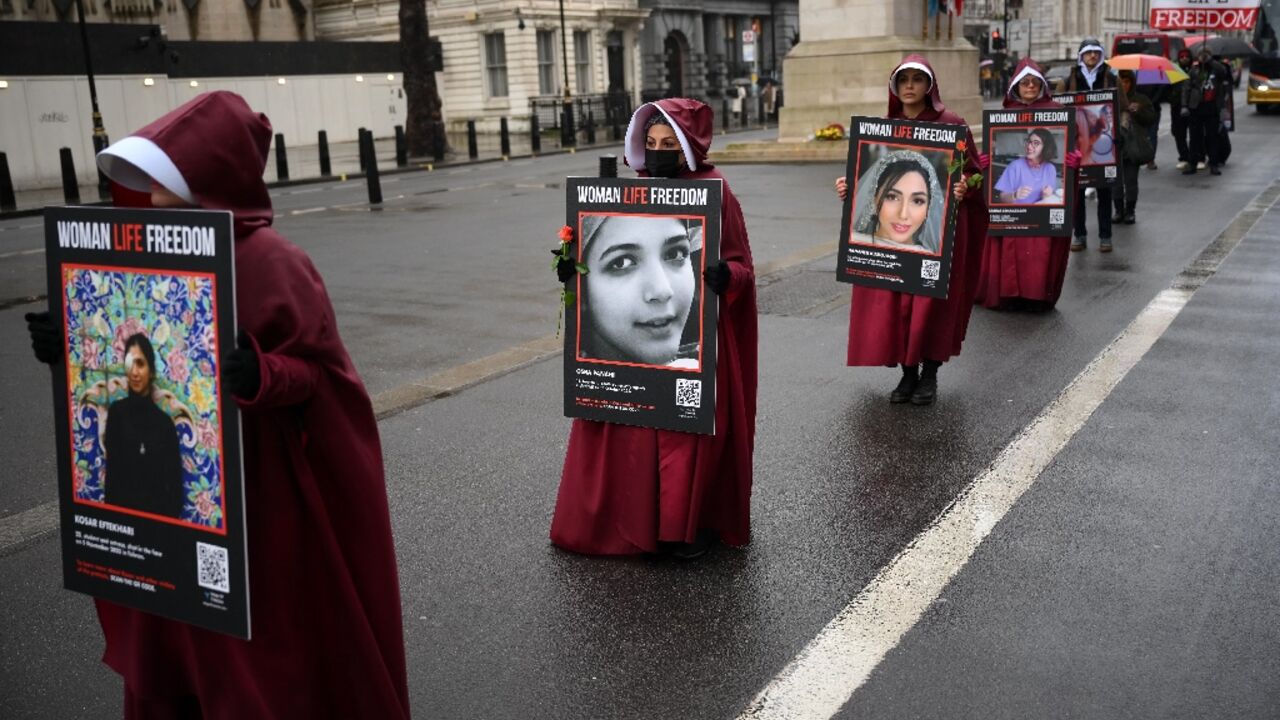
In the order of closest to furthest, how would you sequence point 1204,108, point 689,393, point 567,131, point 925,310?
1. point 689,393
2. point 925,310
3. point 1204,108
4. point 567,131

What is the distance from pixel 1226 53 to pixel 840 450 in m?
40.5

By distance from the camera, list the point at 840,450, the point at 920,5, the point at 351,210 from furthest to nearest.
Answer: the point at 920,5
the point at 351,210
the point at 840,450

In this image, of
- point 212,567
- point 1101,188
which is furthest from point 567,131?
point 212,567

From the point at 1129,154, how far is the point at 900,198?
8002 mm

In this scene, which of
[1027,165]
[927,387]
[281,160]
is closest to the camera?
[927,387]

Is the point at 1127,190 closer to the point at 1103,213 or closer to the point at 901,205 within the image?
the point at 1103,213

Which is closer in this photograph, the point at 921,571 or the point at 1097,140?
the point at 921,571

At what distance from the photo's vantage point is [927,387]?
6.95 m

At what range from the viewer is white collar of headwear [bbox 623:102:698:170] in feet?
14.7

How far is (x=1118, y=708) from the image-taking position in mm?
3541

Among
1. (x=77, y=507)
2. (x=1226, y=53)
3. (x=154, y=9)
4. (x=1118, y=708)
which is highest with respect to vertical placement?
(x=154, y=9)

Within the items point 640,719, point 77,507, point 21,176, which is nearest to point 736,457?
point 640,719

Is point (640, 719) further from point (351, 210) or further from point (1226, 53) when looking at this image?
point (1226, 53)

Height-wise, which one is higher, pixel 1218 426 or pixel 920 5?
pixel 920 5
